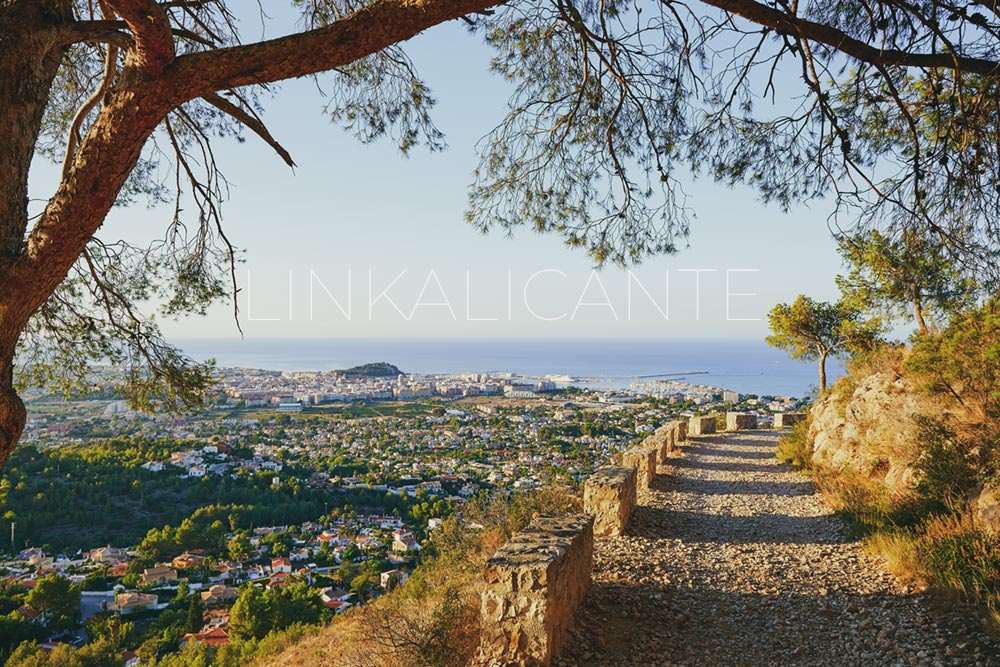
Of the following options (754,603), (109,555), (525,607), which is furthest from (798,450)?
(109,555)

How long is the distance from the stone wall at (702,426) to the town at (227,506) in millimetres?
2813

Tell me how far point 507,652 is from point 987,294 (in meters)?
4.63

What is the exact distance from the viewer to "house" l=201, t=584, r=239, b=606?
11.5 meters

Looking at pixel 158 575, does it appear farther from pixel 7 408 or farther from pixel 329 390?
pixel 329 390

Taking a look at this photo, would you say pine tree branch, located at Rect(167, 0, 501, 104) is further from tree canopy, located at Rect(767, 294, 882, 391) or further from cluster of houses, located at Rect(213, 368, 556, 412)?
cluster of houses, located at Rect(213, 368, 556, 412)

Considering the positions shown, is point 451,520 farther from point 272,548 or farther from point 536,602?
point 272,548

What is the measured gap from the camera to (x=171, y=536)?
49.6 ft

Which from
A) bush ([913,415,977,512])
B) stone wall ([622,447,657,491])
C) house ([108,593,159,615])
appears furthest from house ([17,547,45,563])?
bush ([913,415,977,512])

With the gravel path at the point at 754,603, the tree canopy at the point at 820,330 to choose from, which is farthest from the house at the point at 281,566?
the tree canopy at the point at 820,330

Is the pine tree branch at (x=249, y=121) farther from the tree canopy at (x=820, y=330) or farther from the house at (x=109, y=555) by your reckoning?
the tree canopy at (x=820, y=330)

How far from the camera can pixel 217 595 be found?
38.4 feet

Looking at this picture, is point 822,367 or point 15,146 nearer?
point 15,146

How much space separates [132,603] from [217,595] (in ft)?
5.59

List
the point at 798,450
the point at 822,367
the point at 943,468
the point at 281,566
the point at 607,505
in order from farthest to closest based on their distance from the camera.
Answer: the point at 822,367
the point at 281,566
the point at 798,450
the point at 607,505
the point at 943,468
